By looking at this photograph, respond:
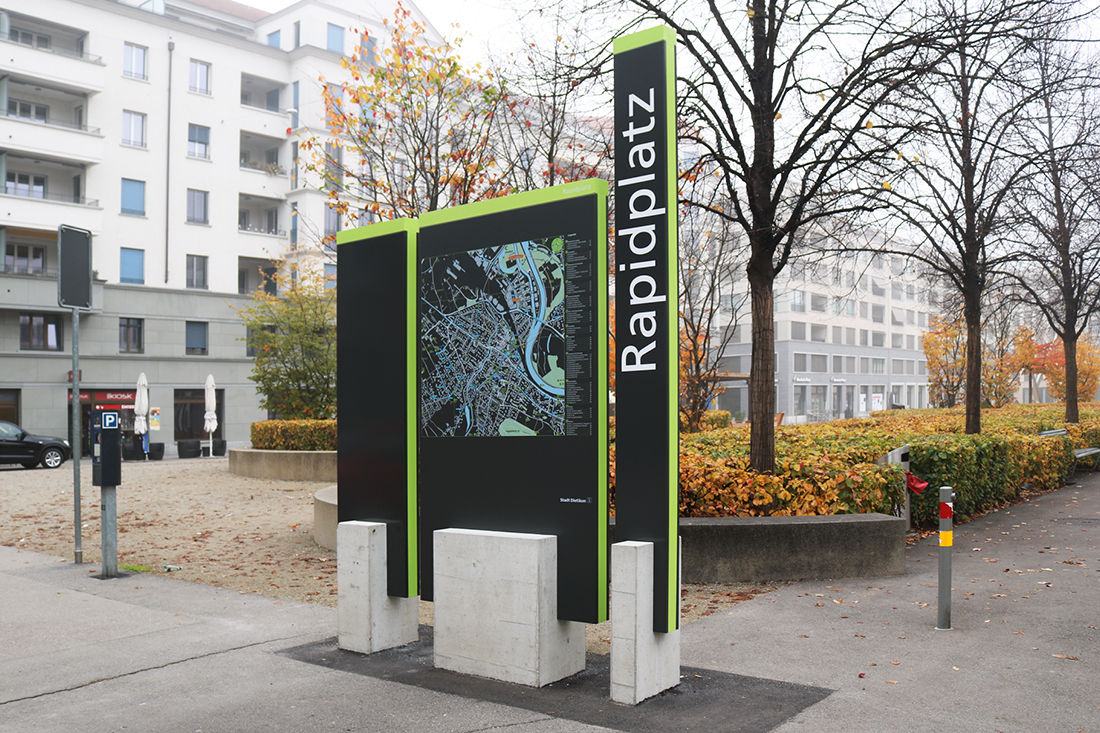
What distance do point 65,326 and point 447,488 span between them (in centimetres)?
3667

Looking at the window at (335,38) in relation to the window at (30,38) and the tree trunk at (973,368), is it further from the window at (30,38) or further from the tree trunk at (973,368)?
the tree trunk at (973,368)

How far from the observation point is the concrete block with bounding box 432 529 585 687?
5375mm

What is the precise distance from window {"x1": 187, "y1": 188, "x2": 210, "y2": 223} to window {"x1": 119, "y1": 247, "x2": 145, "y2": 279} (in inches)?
116

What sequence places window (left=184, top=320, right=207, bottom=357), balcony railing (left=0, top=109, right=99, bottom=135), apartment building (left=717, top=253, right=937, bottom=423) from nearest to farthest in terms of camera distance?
1. balcony railing (left=0, top=109, right=99, bottom=135)
2. window (left=184, top=320, right=207, bottom=357)
3. apartment building (left=717, top=253, right=937, bottom=423)

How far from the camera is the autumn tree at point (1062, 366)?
5784cm

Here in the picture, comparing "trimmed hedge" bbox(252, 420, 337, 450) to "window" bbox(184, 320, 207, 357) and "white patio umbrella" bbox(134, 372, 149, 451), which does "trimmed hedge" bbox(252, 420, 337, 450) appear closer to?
"white patio umbrella" bbox(134, 372, 149, 451)

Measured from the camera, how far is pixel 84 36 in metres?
38.2

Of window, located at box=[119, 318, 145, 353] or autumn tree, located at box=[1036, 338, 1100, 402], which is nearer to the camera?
window, located at box=[119, 318, 145, 353]

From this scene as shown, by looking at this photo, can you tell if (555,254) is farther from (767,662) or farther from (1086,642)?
(1086,642)

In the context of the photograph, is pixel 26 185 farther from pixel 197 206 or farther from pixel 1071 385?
pixel 1071 385

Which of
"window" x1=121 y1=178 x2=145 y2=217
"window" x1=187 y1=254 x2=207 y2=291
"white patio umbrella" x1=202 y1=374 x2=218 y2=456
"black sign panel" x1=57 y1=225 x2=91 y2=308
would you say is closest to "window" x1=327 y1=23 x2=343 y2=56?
"window" x1=121 y1=178 x2=145 y2=217

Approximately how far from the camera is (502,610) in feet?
18.1

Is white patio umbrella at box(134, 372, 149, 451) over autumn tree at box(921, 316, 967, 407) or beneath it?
beneath

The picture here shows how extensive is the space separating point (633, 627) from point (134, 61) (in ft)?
138
